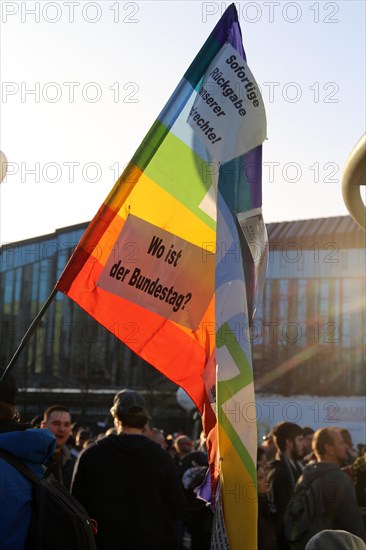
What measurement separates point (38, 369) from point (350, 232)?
69.2ft

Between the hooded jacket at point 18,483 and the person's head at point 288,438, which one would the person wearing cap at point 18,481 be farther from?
the person's head at point 288,438

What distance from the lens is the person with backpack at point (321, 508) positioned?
255 inches

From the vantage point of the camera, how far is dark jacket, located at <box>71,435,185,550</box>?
5.71m

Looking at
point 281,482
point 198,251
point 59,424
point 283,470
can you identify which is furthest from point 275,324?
point 198,251

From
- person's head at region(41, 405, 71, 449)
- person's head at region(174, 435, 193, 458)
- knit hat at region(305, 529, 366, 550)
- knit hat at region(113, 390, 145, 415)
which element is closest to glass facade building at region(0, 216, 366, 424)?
person's head at region(174, 435, 193, 458)

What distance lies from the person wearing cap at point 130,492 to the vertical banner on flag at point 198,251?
824mm

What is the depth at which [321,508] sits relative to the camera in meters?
6.49

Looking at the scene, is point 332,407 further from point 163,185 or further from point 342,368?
point 163,185

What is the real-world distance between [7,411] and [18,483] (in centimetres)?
42

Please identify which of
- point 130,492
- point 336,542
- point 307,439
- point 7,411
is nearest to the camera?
point 336,542

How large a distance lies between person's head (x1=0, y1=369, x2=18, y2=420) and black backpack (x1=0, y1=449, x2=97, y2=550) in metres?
0.30

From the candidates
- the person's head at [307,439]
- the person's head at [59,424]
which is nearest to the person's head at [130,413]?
the person's head at [59,424]

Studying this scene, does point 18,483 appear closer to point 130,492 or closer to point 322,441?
point 130,492

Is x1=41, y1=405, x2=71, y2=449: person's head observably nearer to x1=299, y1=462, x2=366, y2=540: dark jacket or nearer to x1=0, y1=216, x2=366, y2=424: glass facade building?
x1=299, y1=462, x2=366, y2=540: dark jacket
